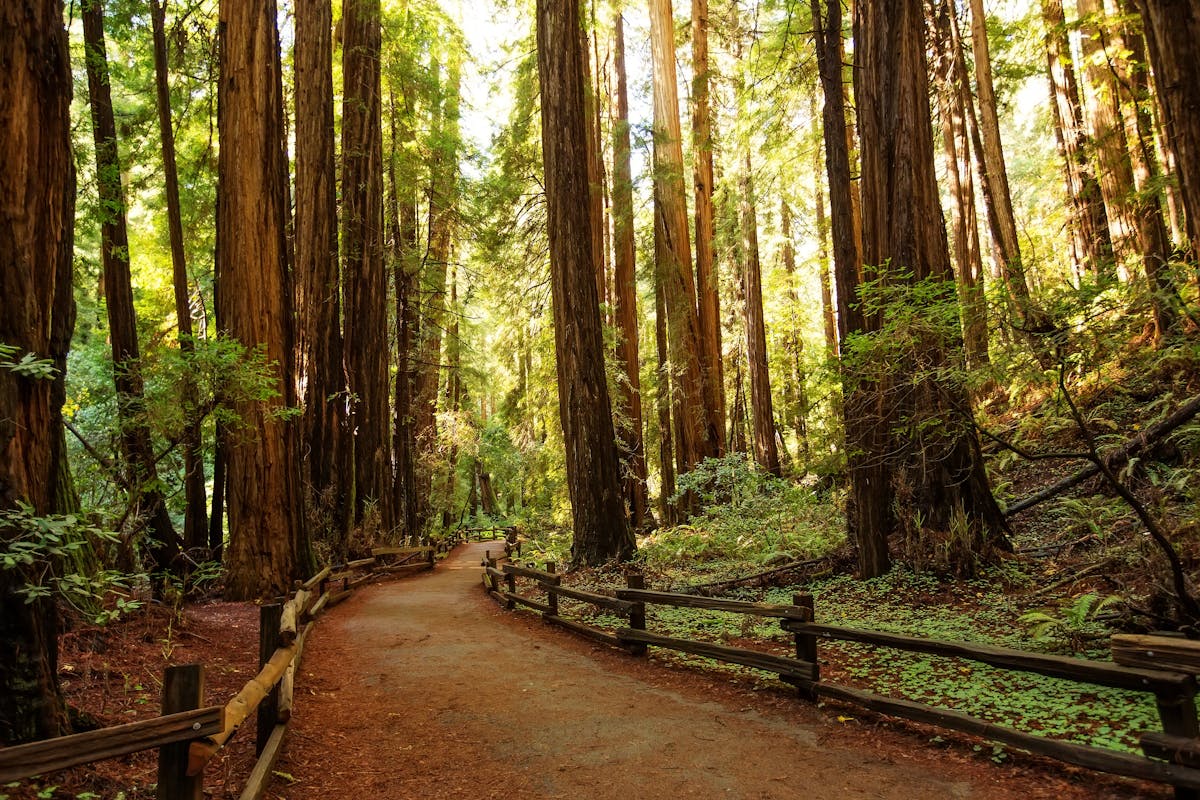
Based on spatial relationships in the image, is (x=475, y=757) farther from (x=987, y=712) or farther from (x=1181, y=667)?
(x=1181, y=667)

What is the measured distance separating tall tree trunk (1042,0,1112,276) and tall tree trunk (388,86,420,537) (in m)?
14.8

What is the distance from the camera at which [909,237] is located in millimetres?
8039

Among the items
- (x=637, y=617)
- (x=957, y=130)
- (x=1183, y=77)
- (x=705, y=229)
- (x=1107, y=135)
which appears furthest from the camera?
(x=705, y=229)

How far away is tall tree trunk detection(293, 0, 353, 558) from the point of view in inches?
554

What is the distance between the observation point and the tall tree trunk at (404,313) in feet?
62.1

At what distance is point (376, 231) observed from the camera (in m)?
17.5

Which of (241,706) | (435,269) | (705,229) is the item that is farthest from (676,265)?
(241,706)

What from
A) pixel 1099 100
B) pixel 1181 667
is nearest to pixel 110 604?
pixel 1181 667

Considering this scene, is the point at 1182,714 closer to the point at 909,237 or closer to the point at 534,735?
the point at 534,735

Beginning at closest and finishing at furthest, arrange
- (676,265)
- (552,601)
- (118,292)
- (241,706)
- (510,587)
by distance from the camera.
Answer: (241,706) < (552,601) < (118,292) < (510,587) < (676,265)

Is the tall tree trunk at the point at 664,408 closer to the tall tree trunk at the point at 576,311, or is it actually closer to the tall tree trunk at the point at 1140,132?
the tall tree trunk at the point at 576,311

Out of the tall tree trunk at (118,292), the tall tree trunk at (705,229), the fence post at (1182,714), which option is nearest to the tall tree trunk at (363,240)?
the tall tree trunk at (118,292)

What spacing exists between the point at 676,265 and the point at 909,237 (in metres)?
9.17

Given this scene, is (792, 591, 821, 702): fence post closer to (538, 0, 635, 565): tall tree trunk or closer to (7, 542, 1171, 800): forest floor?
(7, 542, 1171, 800): forest floor
